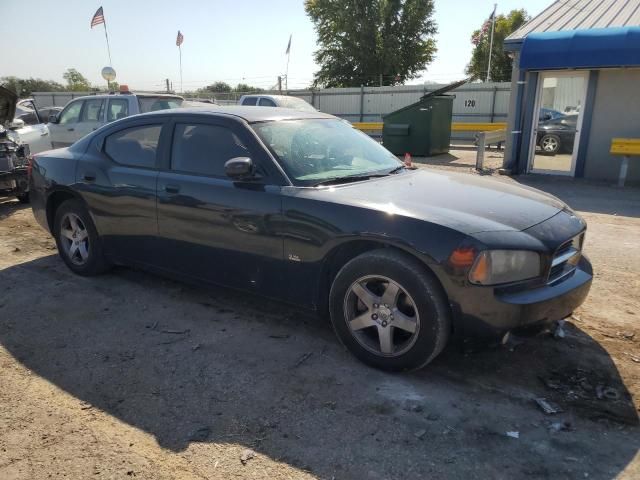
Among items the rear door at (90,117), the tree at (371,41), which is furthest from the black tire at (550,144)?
the tree at (371,41)

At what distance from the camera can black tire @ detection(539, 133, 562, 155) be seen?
1221 centimetres

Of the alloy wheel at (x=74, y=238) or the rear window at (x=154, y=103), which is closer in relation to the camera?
the alloy wheel at (x=74, y=238)

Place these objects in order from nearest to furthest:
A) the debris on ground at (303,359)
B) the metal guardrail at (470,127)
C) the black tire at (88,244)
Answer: the debris on ground at (303,359) < the black tire at (88,244) < the metal guardrail at (470,127)

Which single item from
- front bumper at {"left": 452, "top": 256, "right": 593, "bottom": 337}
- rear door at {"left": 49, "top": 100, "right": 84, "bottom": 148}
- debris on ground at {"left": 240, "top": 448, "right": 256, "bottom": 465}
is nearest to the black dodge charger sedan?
front bumper at {"left": 452, "top": 256, "right": 593, "bottom": 337}

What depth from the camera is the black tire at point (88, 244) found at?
16.4 feet

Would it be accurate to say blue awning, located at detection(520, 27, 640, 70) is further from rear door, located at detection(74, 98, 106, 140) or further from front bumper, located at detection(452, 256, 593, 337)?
front bumper, located at detection(452, 256, 593, 337)

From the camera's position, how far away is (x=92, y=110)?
11141mm

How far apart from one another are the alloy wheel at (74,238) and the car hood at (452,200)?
2678 mm

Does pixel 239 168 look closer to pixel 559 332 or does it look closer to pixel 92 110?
pixel 559 332

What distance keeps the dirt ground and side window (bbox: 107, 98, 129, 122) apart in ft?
22.0

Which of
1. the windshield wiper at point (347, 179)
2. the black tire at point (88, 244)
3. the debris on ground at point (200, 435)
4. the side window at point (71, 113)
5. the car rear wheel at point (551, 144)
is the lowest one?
the debris on ground at point (200, 435)

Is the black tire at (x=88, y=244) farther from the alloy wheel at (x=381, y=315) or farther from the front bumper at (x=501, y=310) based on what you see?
the front bumper at (x=501, y=310)

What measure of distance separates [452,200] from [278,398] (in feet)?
5.59

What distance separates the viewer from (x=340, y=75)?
4472cm
